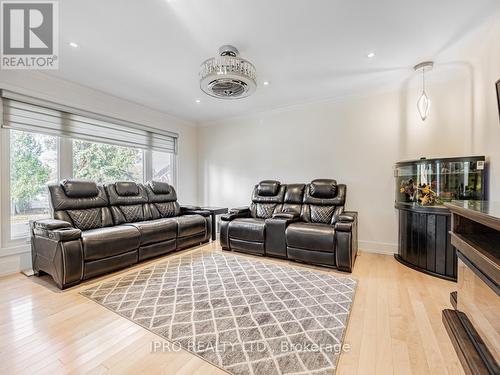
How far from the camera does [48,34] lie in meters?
2.29

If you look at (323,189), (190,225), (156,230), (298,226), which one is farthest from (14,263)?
(323,189)

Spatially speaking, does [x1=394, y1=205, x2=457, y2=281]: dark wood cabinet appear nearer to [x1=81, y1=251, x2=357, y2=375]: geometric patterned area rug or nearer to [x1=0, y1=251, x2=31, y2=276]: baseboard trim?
[x1=81, y1=251, x2=357, y2=375]: geometric patterned area rug

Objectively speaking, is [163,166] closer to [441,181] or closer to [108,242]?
[108,242]

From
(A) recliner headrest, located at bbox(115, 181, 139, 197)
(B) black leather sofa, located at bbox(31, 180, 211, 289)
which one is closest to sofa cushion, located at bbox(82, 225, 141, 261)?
(B) black leather sofa, located at bbox(31, 180, 211, 289)

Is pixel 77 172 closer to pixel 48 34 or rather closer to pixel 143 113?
pixel 143 113

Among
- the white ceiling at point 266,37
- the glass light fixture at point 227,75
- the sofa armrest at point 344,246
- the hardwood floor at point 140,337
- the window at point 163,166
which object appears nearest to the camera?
the hardwood floor at point 140,337

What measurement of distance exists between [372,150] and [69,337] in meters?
4.20

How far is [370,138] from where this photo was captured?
370 cm

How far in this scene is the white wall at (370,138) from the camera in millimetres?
2570

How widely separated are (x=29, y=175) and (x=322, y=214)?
4.22 meters

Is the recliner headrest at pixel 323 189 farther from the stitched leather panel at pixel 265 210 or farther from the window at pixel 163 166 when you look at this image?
the window at pixel 163 166

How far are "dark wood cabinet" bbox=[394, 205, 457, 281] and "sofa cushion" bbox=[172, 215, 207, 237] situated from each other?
10.0 ft

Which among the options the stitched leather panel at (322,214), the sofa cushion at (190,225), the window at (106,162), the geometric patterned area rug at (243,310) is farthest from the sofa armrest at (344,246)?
the window at (106,162)

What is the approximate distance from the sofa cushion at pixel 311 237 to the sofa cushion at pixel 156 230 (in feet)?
5.71
